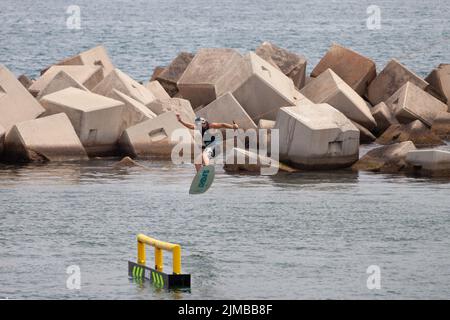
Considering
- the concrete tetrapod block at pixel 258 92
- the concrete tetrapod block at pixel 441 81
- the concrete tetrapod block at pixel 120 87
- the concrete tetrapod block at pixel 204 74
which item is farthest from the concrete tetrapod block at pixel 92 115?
the concrete tetrapod block at pixel 441 81

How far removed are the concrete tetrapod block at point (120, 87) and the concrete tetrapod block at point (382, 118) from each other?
634 cm

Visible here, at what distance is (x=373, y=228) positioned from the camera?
2998 centimetres

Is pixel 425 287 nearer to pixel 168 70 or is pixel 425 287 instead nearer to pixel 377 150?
pixel 377 150

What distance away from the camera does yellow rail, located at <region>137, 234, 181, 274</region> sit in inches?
942

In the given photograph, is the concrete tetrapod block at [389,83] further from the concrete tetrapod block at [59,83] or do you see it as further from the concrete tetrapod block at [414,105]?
the concrete tetrapod block at [59,83]

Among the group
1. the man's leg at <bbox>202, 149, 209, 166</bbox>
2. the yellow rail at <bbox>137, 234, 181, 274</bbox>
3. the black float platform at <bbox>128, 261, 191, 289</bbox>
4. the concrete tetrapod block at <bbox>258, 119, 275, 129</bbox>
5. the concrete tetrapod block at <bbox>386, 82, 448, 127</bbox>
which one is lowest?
the black float platform at <bbox>128, 261, 191, 289</bbox>

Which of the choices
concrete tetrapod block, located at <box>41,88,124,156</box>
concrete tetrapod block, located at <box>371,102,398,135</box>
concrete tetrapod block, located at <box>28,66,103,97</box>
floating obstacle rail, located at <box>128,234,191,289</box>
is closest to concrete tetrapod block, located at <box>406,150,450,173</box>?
concrete tetrapod block, located at <box>371,102,398,135</box>

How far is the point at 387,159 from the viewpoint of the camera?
36.9 m

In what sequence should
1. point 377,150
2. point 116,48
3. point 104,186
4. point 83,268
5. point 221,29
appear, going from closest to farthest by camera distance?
1. point 83,268
2. point 104,186
3. point 377,150
4. point 116,48
5. point 221,29

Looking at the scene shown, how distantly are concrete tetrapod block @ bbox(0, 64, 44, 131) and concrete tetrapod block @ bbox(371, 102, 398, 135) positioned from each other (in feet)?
32.1

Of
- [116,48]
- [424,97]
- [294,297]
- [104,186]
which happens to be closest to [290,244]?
[294,297]

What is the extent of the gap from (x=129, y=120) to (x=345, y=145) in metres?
5.93

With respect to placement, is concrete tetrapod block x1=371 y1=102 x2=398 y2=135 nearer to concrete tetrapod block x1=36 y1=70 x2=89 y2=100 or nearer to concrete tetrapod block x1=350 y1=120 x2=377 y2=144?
concrete tetrapod block x1=350 y1=120 x2=377 y2=144

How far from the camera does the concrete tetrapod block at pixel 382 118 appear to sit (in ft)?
138
